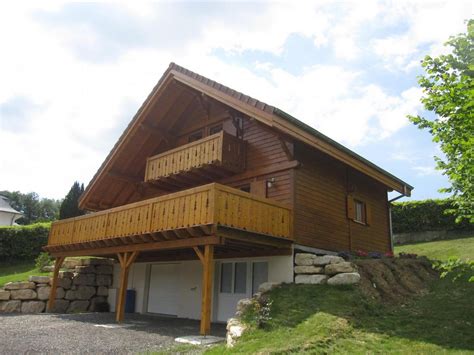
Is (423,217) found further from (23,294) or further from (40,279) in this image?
(23,294)

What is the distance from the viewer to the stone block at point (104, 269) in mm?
19719

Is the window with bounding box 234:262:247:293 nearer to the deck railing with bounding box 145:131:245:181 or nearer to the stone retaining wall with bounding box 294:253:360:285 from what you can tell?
the stone retaining wall with bounding box 294:253:360:285

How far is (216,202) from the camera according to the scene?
35.2 ft

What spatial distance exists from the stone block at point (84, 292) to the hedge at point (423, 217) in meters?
18.2

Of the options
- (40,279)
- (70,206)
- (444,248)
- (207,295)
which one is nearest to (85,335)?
(207,295)

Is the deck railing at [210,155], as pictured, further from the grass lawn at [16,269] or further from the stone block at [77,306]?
the grass lawn at [16,269]

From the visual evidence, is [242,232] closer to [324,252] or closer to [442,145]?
[324,252]

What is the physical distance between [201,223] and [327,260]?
368 cm

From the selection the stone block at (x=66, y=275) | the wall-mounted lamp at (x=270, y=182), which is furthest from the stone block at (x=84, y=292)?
the wall-mounted lamp at (x=270, y=182)

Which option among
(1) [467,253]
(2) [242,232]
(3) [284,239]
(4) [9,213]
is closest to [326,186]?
(3) [284,239]

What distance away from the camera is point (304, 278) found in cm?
1173

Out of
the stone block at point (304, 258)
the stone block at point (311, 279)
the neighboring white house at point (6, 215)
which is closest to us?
the stone block at point (311, 279)

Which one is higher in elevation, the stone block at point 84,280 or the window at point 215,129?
the window at point 215,129

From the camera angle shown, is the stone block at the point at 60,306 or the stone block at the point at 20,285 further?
the stone block at the point at 60,306
